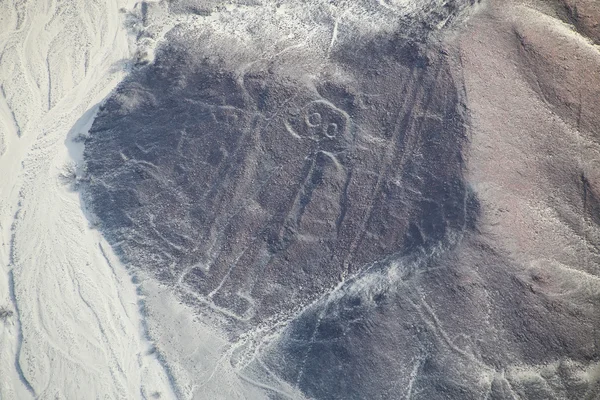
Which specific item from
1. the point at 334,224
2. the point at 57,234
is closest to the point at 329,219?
the point at 334,224

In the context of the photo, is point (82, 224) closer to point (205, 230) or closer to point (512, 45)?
point (205, 230)

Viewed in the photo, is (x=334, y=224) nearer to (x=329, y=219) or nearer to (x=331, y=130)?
(x=329, y=219)

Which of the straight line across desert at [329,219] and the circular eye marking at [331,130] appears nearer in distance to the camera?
the straight line across desert at [329,219]

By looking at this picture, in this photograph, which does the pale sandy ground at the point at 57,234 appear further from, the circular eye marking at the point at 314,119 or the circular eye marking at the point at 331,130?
the circular eye marking at the point at 331,130

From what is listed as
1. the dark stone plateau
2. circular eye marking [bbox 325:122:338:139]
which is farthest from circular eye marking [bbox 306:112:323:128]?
circular eye marking [bbox 325:122:338:139]

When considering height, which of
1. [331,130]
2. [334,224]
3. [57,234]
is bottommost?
[57,234]

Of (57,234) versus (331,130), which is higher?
(331,130)

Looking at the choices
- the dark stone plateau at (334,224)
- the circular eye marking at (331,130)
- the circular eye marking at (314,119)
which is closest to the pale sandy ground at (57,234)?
the dark stone plateau at (334,224)

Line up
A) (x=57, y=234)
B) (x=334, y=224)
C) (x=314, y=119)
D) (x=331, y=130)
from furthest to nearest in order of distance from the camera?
(x=57, y=234), (x=314, y=119), (x=331, y=130), (x=334, y=224)
